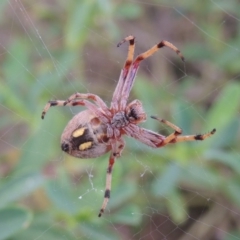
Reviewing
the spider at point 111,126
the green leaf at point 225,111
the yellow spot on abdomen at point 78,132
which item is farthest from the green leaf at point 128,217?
the green leaf at point 225,111

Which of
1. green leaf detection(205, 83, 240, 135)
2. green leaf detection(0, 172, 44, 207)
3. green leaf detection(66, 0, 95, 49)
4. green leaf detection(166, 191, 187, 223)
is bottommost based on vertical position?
green leaf detection(166, 191, 187, 223)

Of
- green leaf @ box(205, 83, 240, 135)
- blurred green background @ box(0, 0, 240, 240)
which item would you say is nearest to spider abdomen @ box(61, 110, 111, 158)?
blurred green background @ box(0, 0, 240, 240)

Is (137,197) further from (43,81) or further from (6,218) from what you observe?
(6,218)

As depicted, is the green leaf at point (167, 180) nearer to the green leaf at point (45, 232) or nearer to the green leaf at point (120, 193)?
the green leaf at point (120, 193)

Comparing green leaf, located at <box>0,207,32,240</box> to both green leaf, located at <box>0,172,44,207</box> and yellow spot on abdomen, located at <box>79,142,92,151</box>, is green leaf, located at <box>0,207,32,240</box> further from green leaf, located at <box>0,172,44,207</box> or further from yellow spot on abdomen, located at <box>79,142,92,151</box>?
yellow spot on abdomen, located at <box>79,142,92,151</box>

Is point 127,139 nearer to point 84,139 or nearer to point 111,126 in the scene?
point 111,126

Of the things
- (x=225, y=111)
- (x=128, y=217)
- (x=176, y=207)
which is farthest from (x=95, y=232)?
(x=225, y=111)
